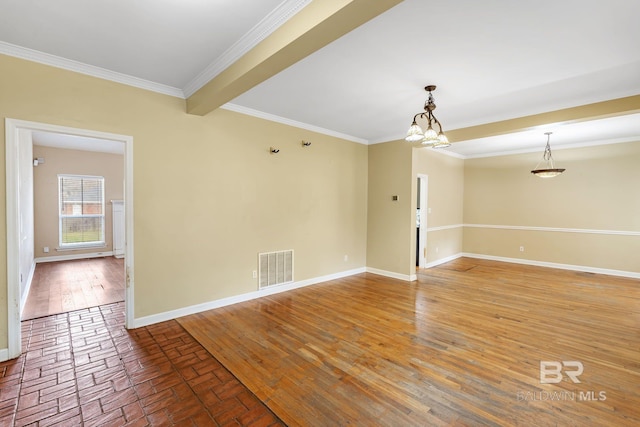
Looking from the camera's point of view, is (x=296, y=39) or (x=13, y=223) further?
(x=13, y=223)

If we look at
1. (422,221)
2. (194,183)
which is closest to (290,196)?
(194,183)

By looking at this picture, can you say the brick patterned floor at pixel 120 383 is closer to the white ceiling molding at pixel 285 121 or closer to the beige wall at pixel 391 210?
the white ceiling molding at pixel 285 121

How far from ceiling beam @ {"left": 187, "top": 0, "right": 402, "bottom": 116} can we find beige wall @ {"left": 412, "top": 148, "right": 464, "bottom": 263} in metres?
4.41

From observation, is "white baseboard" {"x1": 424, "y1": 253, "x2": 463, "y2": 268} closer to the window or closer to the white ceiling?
the white ceiling

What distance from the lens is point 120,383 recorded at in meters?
2.29

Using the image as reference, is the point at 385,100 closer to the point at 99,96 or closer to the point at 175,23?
the point at 175,23

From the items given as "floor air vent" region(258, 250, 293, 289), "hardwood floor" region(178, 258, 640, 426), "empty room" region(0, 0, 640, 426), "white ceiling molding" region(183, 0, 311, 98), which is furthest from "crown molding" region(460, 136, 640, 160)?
"white ceiling molding" region(183, 0, 311, 98)

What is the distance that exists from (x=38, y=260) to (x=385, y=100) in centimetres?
838

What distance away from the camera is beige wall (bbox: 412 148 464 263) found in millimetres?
6571

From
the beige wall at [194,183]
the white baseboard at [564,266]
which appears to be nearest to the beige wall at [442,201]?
the white baseboard at [564,266]

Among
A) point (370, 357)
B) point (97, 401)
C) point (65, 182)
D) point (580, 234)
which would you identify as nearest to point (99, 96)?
point (97, 401)

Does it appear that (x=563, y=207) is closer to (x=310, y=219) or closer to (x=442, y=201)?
(x=442, y=201)

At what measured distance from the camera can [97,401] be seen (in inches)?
82.1

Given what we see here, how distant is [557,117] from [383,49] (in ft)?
9.71
